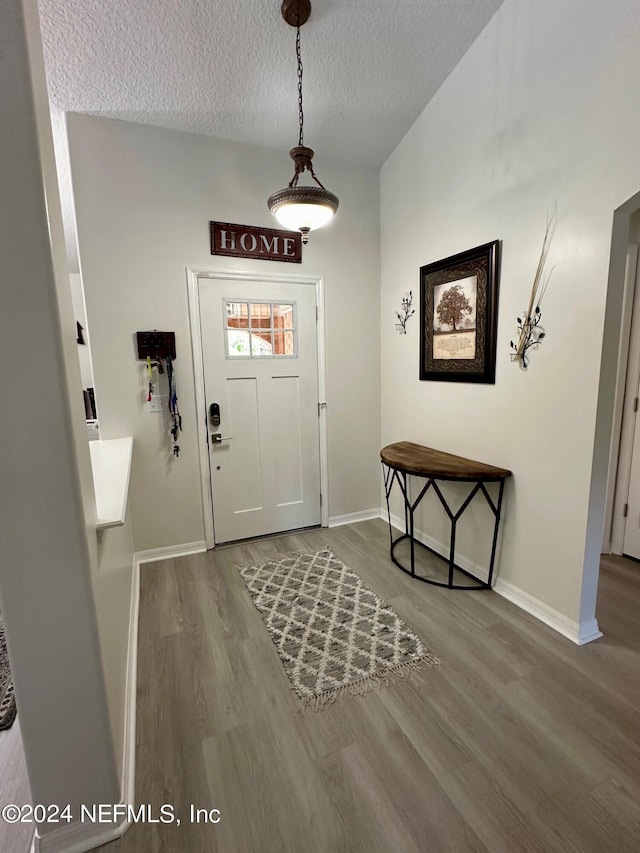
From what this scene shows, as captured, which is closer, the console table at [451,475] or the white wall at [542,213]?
the white wall at [542,213]

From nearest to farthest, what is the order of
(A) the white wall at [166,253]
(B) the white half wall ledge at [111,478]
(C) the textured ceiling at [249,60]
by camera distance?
(B) the white half wall ledge at [111,478]
(C) the textured ceiling at [249,60]
(A) the white wall at [166,253]

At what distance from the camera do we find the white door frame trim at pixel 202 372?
2848 millimetres

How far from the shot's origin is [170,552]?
2988mm

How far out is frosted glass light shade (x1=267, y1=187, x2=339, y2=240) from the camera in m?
1.94

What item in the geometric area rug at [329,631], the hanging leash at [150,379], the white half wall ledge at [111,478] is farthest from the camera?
the hanging leash at [150,379]

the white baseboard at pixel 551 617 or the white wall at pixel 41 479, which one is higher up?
the white wall at pixel 41 479

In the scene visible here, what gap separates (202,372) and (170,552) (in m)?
1.37

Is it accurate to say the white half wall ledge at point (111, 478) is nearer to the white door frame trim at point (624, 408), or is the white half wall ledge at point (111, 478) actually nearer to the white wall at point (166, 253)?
the white wall at point (166, 253)

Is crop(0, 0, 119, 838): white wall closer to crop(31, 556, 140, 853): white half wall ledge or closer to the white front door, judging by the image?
crop(31, 556, 140, 853): white half wall ledge

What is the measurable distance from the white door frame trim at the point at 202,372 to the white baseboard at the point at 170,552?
74 mm

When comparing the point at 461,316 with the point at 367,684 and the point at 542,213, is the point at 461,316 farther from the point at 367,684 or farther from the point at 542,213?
the point at 367,684

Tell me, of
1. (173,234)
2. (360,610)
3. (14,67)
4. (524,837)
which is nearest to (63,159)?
(173,234)

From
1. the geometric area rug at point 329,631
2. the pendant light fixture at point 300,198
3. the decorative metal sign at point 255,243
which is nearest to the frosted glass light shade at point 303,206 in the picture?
the pendant light fixture at point 300,198

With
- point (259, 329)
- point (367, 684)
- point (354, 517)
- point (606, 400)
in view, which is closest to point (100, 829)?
point (367, 684)
